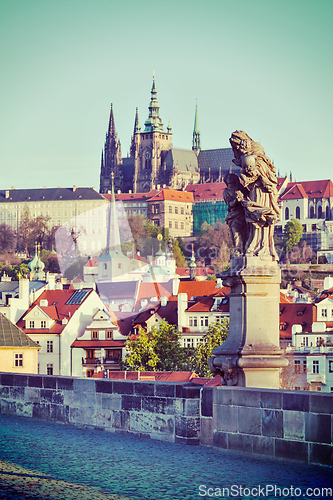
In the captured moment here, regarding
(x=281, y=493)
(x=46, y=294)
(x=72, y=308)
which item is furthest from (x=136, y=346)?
(x=281, y=493)

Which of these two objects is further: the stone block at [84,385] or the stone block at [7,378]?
the stone block at [7,378]

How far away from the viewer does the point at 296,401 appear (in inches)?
313

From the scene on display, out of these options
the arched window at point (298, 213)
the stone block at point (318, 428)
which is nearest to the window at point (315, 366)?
the stone block at point (318, 428)

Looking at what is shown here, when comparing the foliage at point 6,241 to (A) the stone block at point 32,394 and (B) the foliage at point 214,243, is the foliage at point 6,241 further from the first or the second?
(A) the stone block at point 32,394

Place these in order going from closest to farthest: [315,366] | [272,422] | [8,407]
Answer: [272,422], [8,407], [315,366]

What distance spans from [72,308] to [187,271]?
64.7 metres

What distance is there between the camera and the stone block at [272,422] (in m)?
8.16

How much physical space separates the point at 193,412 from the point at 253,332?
1.11m

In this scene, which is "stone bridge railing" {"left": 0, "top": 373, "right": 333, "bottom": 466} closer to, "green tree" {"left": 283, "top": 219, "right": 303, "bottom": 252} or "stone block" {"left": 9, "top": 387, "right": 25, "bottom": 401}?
"stone block" {"left": 9, "top": 387, "right": 25, "bottom": 401}

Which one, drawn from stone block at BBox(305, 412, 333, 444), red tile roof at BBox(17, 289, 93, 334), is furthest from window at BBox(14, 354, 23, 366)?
red tile roof at BBox(17, 289, 93, 334)

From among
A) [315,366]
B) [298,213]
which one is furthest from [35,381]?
[298,213]

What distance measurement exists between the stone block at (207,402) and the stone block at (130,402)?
45.2 inches

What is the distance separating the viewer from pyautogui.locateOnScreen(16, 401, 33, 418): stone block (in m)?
12.6

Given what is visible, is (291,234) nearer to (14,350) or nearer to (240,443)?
(14,350)
